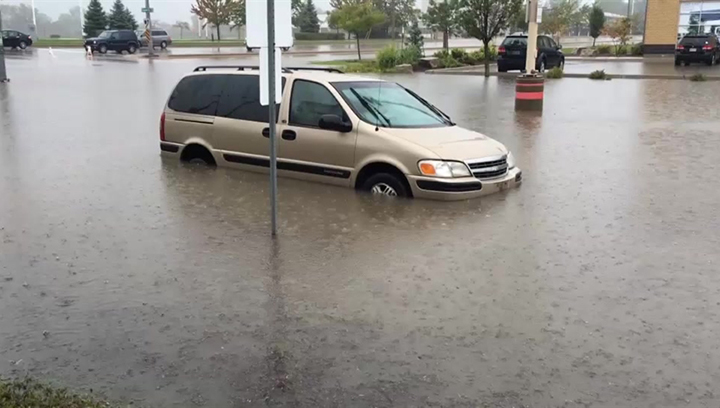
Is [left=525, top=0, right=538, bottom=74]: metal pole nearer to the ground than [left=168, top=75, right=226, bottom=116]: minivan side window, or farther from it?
farther from it

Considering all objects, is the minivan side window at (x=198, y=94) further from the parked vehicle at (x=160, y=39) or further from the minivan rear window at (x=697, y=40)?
the parked vehicle at (x=160, y=39)

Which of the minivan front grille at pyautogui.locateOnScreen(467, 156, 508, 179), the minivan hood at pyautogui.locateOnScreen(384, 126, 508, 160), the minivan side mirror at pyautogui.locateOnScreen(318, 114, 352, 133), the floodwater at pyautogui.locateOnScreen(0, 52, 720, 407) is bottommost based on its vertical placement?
the floodwater at pyautogui.locateOnScreen(0, 52, 720, 407)

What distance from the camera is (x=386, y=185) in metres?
8.74

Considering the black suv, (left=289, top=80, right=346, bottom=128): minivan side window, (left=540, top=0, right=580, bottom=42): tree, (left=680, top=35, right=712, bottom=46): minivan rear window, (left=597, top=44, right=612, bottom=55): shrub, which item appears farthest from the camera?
(left=540, top=0, right=580, bottom=42): tree

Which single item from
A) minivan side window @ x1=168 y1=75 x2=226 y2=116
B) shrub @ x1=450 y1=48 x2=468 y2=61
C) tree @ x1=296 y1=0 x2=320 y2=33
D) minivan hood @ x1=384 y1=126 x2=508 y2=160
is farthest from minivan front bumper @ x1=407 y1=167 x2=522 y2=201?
tree @ x1=296 y1=0 x2=320 y2=33

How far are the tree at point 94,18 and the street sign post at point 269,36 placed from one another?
7267 cm

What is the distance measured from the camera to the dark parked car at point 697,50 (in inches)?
1489

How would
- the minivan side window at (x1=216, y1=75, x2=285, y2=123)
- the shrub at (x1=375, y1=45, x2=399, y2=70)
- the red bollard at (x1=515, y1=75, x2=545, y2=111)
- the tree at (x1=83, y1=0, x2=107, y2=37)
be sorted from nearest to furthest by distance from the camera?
the minivan side window at (x1=216, y1=75, x2=285, y2=123) → the red bollard at (x1=515, y1=75, x2=545, y2=111) → the shrub at (x1=375, y1=45, x2=399, y2=70) → the tree at (x1=83, y1=0, x2=107, y2=37)

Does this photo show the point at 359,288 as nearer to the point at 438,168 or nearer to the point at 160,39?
the point at 438,168

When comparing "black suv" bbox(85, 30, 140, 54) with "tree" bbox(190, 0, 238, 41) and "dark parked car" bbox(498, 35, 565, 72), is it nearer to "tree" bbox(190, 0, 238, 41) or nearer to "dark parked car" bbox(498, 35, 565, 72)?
"tree" bbox(190, 0, 238, 41)

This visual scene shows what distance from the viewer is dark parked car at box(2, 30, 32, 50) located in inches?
2128

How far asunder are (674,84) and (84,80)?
2239 centimetres

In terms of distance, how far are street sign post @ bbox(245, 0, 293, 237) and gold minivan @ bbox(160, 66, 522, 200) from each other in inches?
81.0

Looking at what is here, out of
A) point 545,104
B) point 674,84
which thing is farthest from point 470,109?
point 674,84
